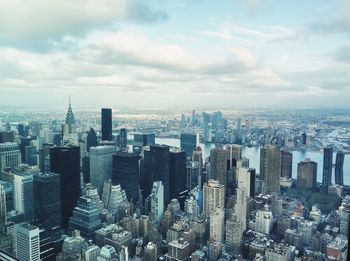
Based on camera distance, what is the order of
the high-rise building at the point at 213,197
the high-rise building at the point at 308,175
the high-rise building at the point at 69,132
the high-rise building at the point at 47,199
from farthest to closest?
the high-rise building at the point at 69,132, the high-rise building at the point at 308,175, the high-rise building at the point at 213,197, the high-rise building at the point at 47,199

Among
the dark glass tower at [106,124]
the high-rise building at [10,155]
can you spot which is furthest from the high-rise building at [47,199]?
the dark glass tower at [106,124]

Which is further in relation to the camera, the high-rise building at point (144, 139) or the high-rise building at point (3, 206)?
the high-rise building at point (144, 139)

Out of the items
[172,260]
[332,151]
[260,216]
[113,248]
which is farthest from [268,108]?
[113,248]

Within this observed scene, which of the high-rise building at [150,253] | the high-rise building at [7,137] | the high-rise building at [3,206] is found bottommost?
the high-rise building at [150,253]

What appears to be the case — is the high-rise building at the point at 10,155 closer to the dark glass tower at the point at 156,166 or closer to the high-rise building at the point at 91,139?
the high-rise building at the point at 91,139

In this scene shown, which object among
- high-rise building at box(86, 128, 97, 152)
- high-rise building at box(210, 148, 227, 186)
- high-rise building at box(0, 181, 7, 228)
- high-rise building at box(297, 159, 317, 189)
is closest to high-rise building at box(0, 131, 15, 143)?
high-rise building at box(86, 128, 97, 152)

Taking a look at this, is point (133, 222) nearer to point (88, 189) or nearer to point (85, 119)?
point (88, 189)

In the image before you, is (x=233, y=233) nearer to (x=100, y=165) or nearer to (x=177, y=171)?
(x=177, y=171)
